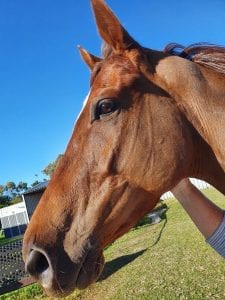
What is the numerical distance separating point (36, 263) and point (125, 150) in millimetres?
769

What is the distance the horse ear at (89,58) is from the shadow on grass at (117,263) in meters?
8.82

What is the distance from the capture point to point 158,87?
7.99 feet

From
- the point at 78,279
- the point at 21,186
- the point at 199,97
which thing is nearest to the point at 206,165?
the point at 199,97

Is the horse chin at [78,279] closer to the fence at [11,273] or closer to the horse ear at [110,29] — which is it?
the horse ear at [110,29]

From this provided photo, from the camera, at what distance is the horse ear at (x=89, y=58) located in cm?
284

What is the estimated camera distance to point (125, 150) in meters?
2.35

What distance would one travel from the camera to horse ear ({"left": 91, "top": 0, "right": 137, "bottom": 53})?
243 centimetres

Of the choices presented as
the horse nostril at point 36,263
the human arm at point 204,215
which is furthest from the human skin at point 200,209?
the horse nostril at point 36,263

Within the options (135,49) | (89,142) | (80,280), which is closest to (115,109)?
(89,142)

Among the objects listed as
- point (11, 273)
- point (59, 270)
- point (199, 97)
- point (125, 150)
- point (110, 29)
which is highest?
point (110, 29)

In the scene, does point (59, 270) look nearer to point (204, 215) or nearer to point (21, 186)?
point (204, 215)

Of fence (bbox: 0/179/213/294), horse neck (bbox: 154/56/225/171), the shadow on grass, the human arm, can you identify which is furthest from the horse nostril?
the shadow on grass

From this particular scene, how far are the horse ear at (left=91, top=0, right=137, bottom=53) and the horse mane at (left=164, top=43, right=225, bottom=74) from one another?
27 centimetres

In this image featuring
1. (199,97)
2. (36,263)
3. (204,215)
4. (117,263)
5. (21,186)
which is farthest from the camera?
(21,186)
